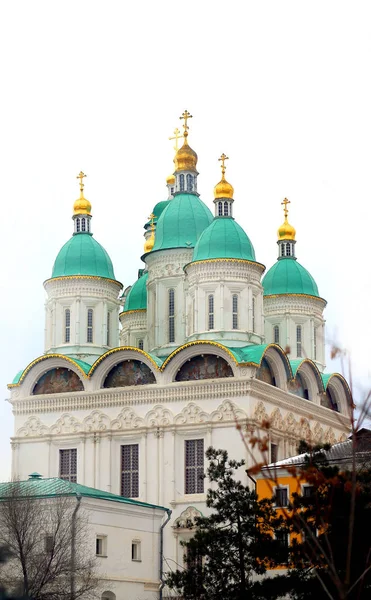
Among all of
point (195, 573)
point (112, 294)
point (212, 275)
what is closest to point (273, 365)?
point (212, 275)

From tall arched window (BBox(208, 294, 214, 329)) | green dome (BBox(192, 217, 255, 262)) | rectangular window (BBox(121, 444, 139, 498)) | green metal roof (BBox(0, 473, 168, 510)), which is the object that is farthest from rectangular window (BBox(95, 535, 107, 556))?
green dome (BBox(192, 217, 255, 262))

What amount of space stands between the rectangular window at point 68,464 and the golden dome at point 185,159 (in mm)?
11299

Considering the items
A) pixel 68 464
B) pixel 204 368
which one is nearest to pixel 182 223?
pixel 204 368

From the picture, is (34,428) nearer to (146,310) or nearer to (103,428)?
(103,428)

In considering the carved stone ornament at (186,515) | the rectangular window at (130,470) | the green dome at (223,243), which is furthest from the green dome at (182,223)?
the carved stone ornament at (186,515)

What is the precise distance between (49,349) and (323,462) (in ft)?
62.0

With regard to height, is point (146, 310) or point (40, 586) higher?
point (146, 310)

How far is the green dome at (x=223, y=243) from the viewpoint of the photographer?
138 feet

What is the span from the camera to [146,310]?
154 feet

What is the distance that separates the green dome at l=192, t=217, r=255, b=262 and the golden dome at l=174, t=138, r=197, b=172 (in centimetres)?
395

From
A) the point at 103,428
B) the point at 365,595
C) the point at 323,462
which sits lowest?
the point at 365,595

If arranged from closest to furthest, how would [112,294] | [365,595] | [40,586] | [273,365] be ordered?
[365,595], [40,586], [273,365], [112,294]

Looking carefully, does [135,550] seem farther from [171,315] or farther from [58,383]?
[171,315]

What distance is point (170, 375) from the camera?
41000 mm
